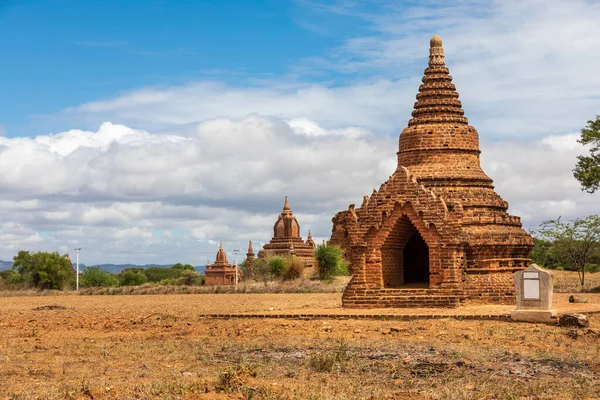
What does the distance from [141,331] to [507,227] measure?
9126 millimetres

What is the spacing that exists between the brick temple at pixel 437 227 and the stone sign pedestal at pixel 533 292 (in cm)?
225

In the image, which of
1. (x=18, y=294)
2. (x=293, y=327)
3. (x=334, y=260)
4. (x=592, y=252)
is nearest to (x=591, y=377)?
(x=293, y=327)

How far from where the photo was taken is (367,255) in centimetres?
2048

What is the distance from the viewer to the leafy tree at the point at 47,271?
181 ft

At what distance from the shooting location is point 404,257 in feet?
74.7

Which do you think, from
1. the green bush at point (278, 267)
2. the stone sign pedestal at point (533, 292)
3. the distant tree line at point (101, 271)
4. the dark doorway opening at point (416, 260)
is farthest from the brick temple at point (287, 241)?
the stone sign pedestal at point (533, 292)

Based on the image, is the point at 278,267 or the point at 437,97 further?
the point at 278,267

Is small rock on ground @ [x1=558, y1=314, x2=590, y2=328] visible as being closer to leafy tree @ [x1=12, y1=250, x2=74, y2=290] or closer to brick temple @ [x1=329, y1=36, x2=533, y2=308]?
brick temple @ [x1=329, y1=36, x2=533, y2=308]

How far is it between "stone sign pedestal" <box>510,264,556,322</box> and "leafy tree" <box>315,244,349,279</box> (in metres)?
28.6

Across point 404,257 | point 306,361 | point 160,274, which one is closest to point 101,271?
point 160,274

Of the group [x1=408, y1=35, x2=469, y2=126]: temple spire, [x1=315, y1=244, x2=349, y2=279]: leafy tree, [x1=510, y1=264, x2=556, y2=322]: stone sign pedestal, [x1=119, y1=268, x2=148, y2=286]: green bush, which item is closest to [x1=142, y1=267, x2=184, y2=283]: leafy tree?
[x1=119, y1=268, x2=148, y2=286]: green bush

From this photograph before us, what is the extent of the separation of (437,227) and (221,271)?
5287 centimetres

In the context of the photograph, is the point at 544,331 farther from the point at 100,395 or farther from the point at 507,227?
the point at 100,395

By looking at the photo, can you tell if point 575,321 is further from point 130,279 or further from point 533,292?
point 130,279
